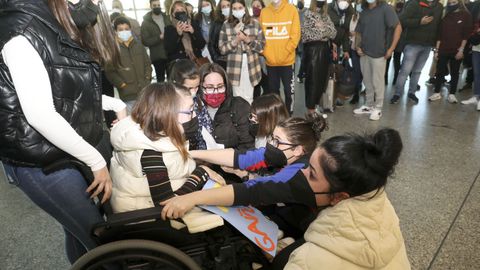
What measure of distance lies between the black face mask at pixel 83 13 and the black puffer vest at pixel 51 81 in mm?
109

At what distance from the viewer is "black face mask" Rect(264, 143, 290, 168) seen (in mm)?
1490

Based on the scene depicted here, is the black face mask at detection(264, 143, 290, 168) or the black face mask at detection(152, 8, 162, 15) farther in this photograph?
the black face mask at detection(152, 8, 162, 15)

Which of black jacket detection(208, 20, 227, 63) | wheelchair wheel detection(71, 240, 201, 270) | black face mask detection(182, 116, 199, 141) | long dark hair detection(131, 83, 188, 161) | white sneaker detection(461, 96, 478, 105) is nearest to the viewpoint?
wheelchair wheel detection(71, 240, 201, 270)

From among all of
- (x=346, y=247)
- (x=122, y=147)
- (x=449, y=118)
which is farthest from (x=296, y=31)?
(x=346, y=247)

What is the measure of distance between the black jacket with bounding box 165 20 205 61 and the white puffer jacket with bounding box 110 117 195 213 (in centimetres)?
269

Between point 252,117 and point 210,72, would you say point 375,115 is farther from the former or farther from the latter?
point 210,72

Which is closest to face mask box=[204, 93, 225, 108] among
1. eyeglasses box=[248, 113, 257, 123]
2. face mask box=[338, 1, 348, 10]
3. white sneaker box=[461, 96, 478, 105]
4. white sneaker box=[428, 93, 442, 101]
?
eyeglasses box=[248, 113, 257, 123]

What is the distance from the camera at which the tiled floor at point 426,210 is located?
5.81ft

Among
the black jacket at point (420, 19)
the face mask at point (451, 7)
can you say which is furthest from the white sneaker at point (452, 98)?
the face mask at point (451, 7)

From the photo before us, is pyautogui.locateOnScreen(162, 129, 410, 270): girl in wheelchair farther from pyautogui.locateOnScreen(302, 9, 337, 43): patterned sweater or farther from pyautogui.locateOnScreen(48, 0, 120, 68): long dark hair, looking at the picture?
pyautogui.locateOnScreen(302, 9, 337, 43): patterned sweater

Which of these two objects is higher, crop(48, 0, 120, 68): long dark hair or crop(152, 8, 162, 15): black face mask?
crop(152, 8, 162, 15): black face mask

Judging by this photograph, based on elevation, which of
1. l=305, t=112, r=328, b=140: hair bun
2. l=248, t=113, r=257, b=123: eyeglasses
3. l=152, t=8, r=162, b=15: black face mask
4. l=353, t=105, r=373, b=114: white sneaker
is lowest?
l=353, t=105, r=373, b=114: white sneaker

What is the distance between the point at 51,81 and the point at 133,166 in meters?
0.41

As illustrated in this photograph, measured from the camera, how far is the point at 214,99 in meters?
2.11
